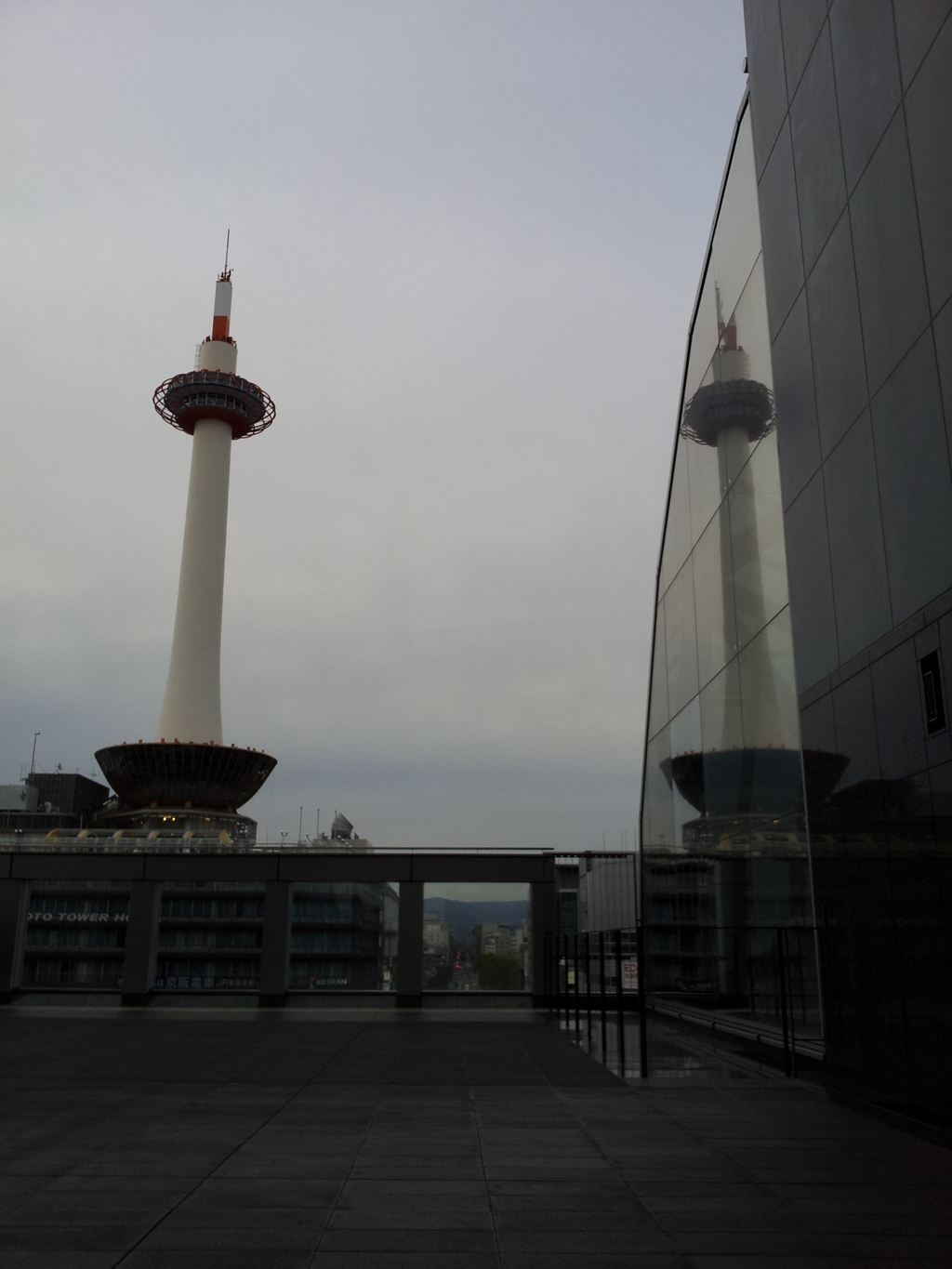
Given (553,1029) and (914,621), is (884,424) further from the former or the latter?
(553,1029)

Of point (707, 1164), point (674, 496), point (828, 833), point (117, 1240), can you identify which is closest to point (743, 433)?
point (674, 496)

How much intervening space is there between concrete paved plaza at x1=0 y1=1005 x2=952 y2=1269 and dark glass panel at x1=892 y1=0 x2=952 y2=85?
8.75 meters

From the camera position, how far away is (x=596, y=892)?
23547 millimetres

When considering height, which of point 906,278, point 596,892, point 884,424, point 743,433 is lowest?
point 596,892

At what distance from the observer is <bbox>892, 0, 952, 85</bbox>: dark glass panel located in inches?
336

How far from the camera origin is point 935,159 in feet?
28.2

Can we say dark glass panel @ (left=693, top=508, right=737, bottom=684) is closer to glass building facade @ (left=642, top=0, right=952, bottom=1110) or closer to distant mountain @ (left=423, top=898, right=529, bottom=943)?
glass building facade @ (left=642, top=0, right=952, bottom=1110)

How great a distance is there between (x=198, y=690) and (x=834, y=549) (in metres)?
66.1

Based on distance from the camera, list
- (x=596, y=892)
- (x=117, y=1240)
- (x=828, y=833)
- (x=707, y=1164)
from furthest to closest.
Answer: (x=596, y=892), (x=828, y=833), (x=707, y=1164), (x=117, y=1240)

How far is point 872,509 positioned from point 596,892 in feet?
50.7

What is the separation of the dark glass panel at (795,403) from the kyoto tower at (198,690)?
61.5 metres

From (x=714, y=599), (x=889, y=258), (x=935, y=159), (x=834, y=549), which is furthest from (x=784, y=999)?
(x=935, y=159)

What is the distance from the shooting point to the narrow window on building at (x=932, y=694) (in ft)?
27.1

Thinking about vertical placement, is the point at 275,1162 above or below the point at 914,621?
below
